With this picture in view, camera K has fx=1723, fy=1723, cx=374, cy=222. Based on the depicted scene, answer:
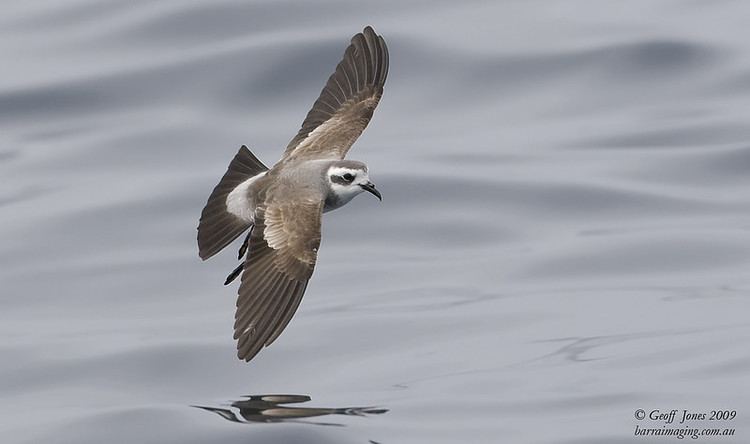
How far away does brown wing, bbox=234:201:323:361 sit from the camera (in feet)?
28.7

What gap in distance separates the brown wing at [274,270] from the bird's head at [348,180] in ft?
0.65

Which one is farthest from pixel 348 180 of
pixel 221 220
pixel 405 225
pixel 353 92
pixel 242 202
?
pixel 405 225

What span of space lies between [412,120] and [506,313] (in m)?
4.01

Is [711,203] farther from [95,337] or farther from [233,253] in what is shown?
[95,337]

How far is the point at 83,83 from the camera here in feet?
50.2

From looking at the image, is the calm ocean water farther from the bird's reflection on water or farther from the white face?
the white face

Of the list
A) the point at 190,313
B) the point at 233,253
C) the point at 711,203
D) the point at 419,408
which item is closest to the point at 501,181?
the point at 711,203

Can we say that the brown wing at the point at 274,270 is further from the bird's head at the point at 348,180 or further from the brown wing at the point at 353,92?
the brown wing at the point at 353,92

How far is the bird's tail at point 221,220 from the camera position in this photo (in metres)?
9.73

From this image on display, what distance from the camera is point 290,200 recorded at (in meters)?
9.66

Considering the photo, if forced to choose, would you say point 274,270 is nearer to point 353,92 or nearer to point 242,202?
point 242,202

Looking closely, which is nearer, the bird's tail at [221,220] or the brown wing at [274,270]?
the brown wing at [274,270]

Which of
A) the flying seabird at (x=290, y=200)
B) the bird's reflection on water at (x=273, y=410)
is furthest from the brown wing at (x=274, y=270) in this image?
the bird's reflection on water at (x=273, y=410)

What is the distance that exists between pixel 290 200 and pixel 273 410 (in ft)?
4.06
